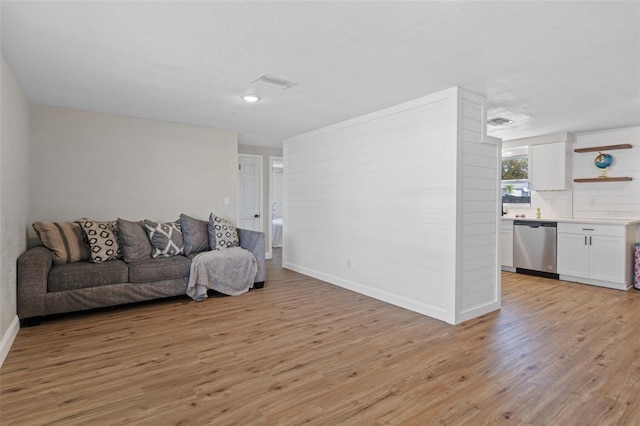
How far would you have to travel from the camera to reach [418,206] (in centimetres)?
382

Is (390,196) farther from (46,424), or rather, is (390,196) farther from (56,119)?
(56,119)

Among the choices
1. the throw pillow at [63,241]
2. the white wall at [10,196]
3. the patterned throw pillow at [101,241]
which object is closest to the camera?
the white wall at [10,196]

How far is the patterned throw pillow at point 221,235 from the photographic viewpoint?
4777 mm

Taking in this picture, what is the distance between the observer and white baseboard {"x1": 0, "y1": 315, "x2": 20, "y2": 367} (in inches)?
102

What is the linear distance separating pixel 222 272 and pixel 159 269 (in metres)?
0.73

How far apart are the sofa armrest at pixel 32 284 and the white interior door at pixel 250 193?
12.3 feet

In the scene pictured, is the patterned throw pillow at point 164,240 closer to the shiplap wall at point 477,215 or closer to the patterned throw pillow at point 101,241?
the patterned throw pillow at point 101,241

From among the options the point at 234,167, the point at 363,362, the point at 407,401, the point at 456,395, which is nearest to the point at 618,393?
the point at 456,395

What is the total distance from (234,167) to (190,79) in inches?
97.4

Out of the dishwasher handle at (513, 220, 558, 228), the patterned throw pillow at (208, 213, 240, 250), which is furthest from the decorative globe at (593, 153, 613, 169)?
the patterned throw pillow at (208, 213, 240, 250)

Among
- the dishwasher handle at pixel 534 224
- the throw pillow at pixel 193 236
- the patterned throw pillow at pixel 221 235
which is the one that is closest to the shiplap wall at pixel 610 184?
the dishwasher handle at pixel 534 224

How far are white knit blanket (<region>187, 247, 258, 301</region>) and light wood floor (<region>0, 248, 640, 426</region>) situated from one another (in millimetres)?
280

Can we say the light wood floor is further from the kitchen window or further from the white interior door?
the white interior door

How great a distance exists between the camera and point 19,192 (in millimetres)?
3389
